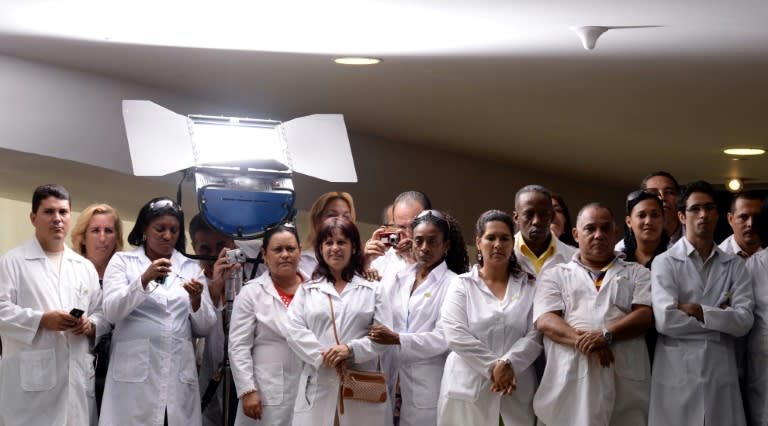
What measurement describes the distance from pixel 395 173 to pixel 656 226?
3674 millimetres

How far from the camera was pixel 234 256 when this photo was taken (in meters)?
5.64

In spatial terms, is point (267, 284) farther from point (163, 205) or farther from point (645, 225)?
point (645, 225)

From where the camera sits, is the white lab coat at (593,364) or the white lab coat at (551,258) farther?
the white lab coat at (551,258)

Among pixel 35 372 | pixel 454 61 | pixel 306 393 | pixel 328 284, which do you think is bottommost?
pixel 306 393

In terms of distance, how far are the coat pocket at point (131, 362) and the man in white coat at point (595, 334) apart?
5.40 feet

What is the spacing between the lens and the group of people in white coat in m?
5.25

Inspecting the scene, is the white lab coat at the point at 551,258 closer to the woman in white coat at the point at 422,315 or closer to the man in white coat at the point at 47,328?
the woman in white coat at the point at 422,315

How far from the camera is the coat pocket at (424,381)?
557 cm


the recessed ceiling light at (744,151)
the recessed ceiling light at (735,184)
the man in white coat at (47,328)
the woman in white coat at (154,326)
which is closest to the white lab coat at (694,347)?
the woman in white coat at (154,326)

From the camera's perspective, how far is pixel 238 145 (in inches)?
227

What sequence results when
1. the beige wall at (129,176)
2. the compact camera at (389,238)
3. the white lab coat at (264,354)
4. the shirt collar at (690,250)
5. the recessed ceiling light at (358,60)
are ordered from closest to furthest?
the shirt collar at (690,250) < the white lab coat at (264,354) < the compact camera at (389,238) < the recessed ceiling light at (358,60) < the beige wall at (129,176)

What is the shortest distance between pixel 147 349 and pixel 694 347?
88.6 inches

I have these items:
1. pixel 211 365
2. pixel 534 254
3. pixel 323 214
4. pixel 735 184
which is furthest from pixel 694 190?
pixel 735 184

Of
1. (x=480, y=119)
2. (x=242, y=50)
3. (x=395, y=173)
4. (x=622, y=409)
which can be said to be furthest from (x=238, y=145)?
(x=395, y=173)
